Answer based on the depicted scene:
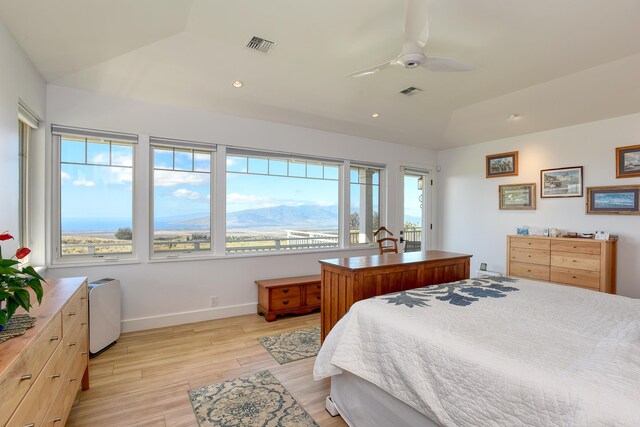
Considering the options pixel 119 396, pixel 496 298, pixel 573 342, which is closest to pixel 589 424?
pixel 573 342

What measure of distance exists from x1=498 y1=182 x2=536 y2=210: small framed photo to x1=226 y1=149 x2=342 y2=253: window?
278cm

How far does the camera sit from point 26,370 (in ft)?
3.82

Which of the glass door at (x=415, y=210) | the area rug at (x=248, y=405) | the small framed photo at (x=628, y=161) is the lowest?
the area rug at (x=248, y=405)

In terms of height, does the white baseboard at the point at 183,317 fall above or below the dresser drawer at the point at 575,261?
below

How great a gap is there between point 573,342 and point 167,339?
11.2 feet

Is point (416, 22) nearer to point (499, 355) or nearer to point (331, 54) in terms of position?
point (331, 54)

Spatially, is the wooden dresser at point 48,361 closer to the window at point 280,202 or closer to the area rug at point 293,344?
the area rug at point 293,344

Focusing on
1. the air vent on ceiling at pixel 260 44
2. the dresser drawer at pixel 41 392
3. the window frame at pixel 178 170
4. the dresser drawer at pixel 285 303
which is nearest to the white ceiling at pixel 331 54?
the air vent on ceiling at pixel 260 44

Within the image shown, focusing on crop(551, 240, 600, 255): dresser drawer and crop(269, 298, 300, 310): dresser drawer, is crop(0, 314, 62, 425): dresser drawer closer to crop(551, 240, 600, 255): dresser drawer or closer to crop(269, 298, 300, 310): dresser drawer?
crop(269, 298, 300, 310): dresser drawer

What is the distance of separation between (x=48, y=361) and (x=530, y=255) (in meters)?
5.25

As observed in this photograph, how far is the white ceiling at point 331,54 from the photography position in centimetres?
246

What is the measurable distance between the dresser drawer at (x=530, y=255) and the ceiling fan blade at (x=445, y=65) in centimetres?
314

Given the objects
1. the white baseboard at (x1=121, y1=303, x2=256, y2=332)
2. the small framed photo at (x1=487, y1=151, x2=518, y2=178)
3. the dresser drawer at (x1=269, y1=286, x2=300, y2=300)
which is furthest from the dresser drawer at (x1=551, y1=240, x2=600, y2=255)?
the white baseboard at (x1=121, y1=303, x2=256, y2=332)

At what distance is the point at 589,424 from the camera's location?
0.95m
